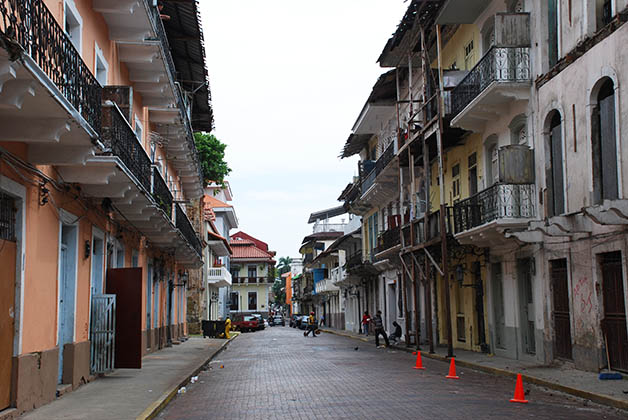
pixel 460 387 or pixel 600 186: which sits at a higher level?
pixel 600 186

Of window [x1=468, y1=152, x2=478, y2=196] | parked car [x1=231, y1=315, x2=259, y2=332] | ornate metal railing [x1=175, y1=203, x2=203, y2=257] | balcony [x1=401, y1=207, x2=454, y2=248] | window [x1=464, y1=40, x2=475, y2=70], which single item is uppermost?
window [x1=464, y1=40, x2=475, y2=70]

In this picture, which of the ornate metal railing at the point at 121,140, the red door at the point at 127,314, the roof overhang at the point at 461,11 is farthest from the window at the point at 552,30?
the red door at the point at 127,314

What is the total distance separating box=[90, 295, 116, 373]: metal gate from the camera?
1470cm

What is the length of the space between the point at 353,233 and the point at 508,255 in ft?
85.3

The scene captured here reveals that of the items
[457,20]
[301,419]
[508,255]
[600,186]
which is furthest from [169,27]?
[301,419]

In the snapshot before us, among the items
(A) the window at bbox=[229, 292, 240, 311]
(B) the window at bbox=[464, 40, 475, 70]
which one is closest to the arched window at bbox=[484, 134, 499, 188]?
(B) the window at bbox=[464, 40, 475, 70]

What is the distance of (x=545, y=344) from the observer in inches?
650

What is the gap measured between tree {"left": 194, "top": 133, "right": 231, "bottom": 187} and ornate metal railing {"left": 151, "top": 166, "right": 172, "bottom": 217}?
2277 cm

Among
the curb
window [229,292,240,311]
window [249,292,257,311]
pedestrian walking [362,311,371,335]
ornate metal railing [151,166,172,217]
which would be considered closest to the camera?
the curb

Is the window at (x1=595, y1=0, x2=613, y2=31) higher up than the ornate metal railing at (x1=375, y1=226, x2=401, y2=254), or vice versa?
the window at (x1=595, y1=0, x2=613, y2=31)

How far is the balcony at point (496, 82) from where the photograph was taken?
17.3 m

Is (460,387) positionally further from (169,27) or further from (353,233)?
(353,233)

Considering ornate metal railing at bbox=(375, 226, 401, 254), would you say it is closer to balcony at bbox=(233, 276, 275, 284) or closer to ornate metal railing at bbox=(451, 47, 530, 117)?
ornate metal railing at bbox=(451, 47, 530, 117)

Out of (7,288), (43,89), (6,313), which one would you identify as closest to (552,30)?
(43,89)
